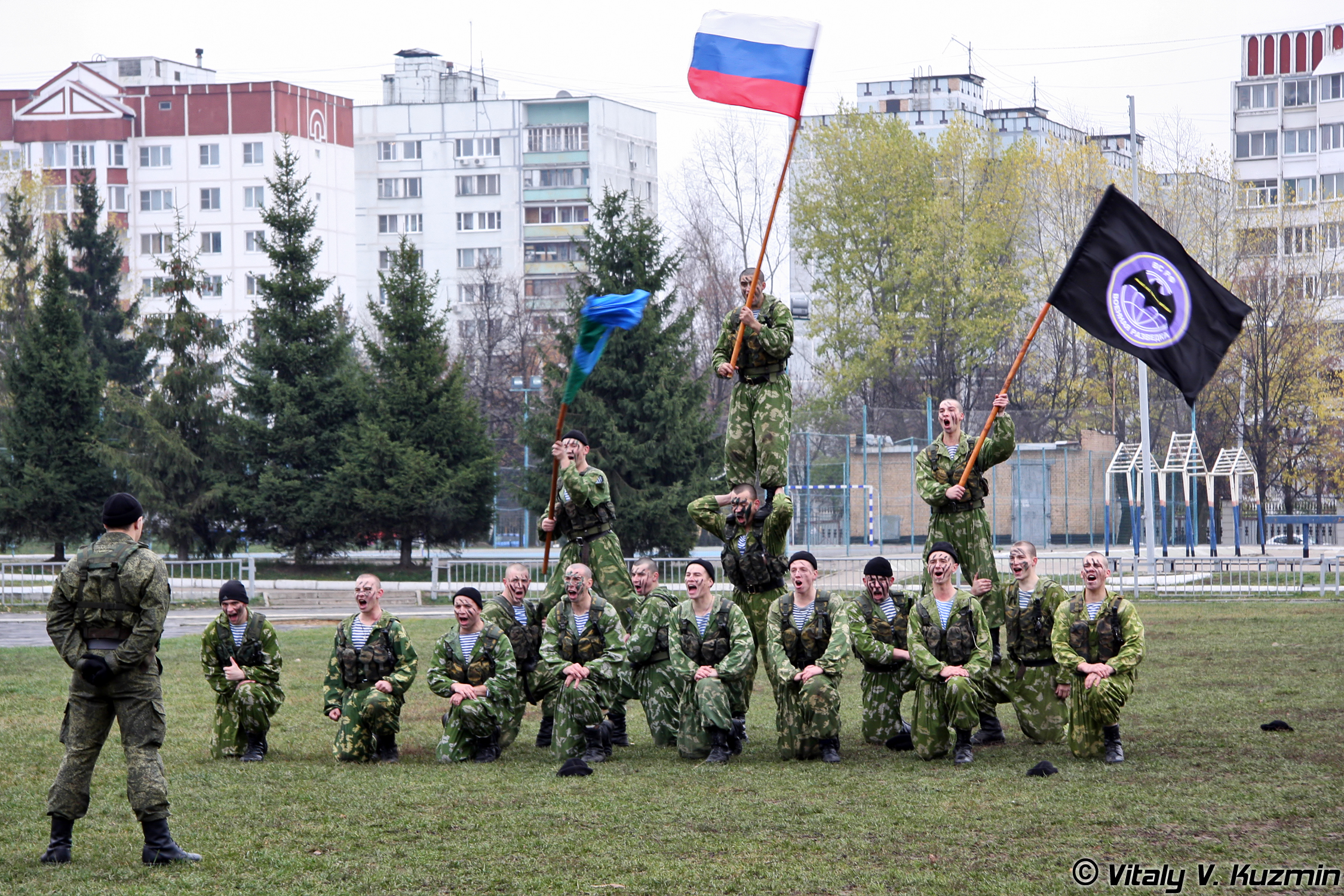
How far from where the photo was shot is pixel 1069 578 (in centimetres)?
2664

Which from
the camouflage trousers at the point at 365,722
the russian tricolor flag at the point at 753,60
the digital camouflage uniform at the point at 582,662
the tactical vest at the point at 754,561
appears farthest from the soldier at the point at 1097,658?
the camouflage trousers at the point at 365,722

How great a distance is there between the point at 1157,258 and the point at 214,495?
2603 centimetres

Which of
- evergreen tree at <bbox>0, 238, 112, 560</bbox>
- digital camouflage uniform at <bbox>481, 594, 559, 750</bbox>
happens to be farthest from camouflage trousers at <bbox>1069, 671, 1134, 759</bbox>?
evergreen tree at <bbox>0, 238, 112, 560</bbox>

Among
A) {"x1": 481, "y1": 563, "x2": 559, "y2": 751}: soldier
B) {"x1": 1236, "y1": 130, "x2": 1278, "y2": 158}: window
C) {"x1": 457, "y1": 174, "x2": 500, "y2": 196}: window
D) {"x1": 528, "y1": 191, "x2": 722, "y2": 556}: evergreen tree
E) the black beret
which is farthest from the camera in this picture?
{"x1": 457, "y1": 174, "x2": 500, "y2": 196}: window

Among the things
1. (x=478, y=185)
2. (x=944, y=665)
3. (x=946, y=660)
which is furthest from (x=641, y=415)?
(x=478, y=185)

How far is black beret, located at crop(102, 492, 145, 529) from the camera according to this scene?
759 cm

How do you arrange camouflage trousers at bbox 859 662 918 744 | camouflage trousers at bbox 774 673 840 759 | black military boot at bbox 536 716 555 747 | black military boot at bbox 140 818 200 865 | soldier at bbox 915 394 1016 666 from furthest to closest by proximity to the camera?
black military boot at bbox 536 716 555 747 → soldier at bbox 915 394 1016 666 → camouflage trousers at bbox 859 662 918 744 → camouflage trousers at bbox 774 673 840 759 → black military boot at bbox 140 818 200 865

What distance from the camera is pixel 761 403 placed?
1205 centimetres

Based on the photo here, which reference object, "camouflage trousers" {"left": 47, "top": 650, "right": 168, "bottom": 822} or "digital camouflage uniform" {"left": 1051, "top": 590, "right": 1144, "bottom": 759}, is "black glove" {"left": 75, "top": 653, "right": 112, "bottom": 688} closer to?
"camouflage trousers" {"left": 47, "top": 650, "right": 168, "bottom": 822}

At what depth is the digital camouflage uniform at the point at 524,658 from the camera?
1100 cm

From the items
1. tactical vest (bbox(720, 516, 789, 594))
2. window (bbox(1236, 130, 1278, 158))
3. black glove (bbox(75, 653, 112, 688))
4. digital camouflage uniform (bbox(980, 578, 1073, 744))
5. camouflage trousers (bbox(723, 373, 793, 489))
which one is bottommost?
digital camouflage uniform (bbox(980, 578, 1073, 744))

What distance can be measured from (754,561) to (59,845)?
231 inches

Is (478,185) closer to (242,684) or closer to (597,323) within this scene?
(597,323)

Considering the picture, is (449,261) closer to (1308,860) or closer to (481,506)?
(481,506)
